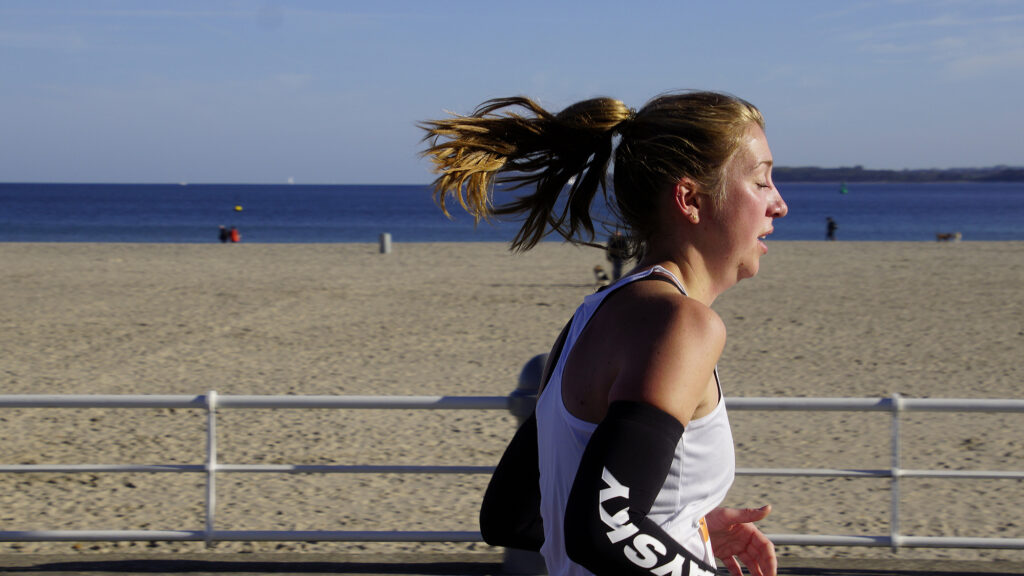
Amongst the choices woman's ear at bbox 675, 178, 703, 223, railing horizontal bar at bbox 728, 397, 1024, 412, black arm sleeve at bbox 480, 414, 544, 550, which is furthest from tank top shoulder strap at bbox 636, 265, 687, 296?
railing horizontal bar at bbox 728, 397, 1024, 412

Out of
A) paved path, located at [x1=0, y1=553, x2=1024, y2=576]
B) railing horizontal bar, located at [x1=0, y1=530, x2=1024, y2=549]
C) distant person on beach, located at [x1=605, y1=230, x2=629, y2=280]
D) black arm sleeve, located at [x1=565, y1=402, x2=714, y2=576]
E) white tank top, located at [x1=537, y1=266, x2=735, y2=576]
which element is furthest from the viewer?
railing horizontal bar, located at [x1=0, y1=530, x2=1024, y2=549]

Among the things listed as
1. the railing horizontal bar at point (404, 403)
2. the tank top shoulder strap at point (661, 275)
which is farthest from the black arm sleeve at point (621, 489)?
the railing horizontal bar at point (404, 403)

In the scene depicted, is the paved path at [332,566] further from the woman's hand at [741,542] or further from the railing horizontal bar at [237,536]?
the woman's hand at [741,542]

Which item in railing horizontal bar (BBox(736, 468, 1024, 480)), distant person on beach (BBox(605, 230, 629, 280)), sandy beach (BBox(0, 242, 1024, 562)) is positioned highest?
distant person on beach (BBox(605, 230, 629, 280))

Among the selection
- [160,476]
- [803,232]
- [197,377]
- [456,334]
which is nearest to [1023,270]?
[456,334]

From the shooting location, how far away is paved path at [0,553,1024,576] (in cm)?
458

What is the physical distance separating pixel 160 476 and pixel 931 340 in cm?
1076

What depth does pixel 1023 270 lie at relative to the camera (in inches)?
920

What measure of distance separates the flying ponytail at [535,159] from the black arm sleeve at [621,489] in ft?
1.93

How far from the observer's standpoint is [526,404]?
14.0 feet

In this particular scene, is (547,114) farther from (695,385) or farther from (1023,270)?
(1023,270)

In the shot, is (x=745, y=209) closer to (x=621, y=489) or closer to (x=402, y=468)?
(x=621, y=489)

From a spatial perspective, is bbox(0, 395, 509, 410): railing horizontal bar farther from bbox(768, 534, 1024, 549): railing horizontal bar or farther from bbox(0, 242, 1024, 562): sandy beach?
bbox(768, 534, 1024, 549): railing horizontal bar

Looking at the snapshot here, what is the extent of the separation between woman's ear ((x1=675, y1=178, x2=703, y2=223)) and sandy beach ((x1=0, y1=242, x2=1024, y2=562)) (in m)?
4.02
